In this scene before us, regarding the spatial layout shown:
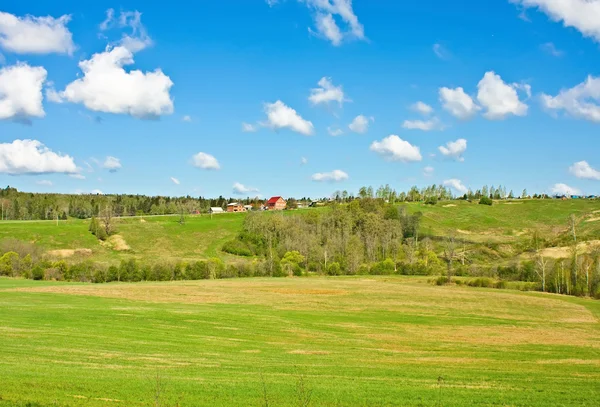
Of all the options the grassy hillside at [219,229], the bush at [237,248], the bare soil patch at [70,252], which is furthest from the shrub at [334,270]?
the bare soil patch at [70,252]

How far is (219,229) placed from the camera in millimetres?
157375

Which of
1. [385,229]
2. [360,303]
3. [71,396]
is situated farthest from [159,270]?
[71,396]

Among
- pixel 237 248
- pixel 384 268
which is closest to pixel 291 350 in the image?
pixel 384 268

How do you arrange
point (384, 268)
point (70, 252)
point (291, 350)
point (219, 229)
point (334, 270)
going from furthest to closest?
point (219, 229)
point (70, 252)
point (334, 270)
point (384, 268)
point (291, 350)

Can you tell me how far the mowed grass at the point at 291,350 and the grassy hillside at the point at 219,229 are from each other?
6570 centimetres

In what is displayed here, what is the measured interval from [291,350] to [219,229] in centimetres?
12827

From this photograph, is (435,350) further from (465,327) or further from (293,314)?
(293,314)

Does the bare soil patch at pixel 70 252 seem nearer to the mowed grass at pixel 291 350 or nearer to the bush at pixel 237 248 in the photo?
the bush at pixel 237 248

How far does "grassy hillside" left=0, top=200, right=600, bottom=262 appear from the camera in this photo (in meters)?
128

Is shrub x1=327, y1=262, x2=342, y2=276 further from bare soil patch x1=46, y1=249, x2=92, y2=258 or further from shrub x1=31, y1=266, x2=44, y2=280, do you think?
bare soil patch x1=46, y1=249, x2=92, y2=258

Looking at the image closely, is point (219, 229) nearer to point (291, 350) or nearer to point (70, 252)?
point (70, 252)

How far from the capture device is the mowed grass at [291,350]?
19.0m

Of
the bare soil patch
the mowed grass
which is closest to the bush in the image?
the bare soil patch

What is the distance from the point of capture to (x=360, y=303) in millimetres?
61062
